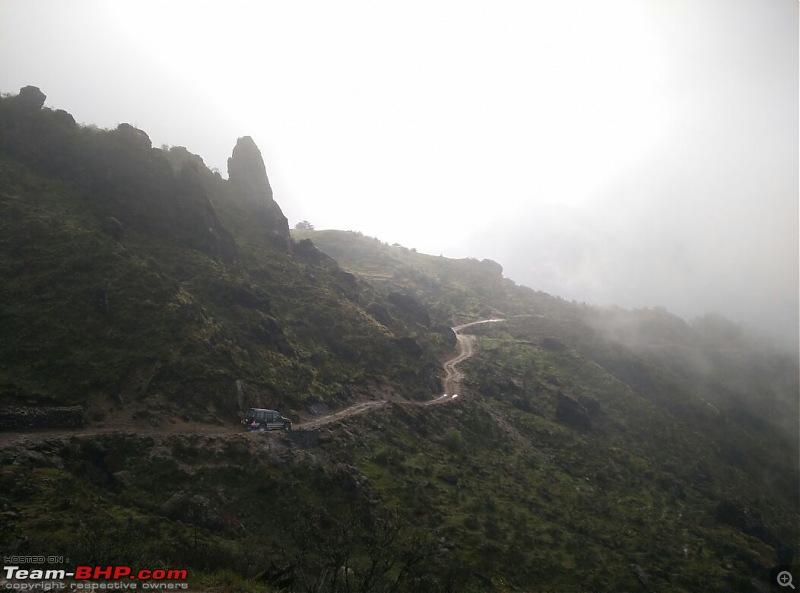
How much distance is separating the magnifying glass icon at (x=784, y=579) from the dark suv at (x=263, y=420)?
49785 millimetres

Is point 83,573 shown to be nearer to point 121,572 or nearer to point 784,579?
point 121,572

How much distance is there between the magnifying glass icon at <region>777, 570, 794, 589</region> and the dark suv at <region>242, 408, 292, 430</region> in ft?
163

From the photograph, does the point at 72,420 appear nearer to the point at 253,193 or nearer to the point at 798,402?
the point at 253,193

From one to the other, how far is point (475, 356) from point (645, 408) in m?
36.4

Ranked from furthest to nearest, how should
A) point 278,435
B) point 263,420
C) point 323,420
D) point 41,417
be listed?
point 323,420 → point 263,420 → point 278,435 → point 41,417

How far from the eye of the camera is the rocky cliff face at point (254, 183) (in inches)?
2960

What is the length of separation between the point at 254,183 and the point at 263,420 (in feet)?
181

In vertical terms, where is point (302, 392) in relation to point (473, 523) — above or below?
above

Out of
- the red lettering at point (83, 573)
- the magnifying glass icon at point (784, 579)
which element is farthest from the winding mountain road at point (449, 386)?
the magnifying glass icon at point (784, 579)

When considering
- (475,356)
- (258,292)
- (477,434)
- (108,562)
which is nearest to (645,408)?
(475,356)

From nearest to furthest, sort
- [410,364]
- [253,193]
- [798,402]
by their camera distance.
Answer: [410,364], [253,193], [798,402]

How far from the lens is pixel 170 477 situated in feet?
91.2

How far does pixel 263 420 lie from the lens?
36.9 m

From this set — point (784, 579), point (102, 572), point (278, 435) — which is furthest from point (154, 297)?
point (784, 579)
